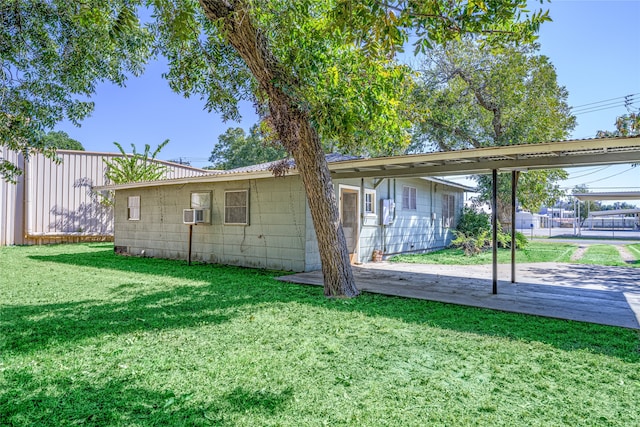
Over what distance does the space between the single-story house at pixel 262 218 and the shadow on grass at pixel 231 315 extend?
7.18 ft

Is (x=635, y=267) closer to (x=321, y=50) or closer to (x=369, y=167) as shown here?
(x=369, y=167)

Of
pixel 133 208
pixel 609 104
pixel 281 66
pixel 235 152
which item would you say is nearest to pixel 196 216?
pixel 133 208

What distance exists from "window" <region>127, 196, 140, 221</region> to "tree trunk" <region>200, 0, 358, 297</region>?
8370 mm

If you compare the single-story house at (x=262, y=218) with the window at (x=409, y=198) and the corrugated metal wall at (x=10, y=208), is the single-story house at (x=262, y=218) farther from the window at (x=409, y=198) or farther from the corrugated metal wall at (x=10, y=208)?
the corrugated metal wall at (x=10, y=208)

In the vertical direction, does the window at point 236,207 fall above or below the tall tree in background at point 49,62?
below

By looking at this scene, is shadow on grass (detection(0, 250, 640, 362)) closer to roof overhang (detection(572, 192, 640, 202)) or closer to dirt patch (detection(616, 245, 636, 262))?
dirt patch (detection(616, 245, 636, 262))

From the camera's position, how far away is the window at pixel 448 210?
47.8 ft

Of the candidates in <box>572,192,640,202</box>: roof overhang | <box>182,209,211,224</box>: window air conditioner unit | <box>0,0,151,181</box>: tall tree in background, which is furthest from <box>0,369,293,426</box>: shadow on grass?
<box>572,192,640,202</box>: roof overhang

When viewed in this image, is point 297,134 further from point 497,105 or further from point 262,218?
point 497,105

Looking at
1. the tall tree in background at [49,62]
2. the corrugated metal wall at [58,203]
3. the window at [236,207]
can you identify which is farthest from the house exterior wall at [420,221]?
the corrugated metal wall at [58,203]

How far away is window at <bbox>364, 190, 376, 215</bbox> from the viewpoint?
1039cm

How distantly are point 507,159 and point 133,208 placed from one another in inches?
443

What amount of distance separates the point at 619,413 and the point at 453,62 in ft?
49.1

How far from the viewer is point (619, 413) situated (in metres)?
2.49
